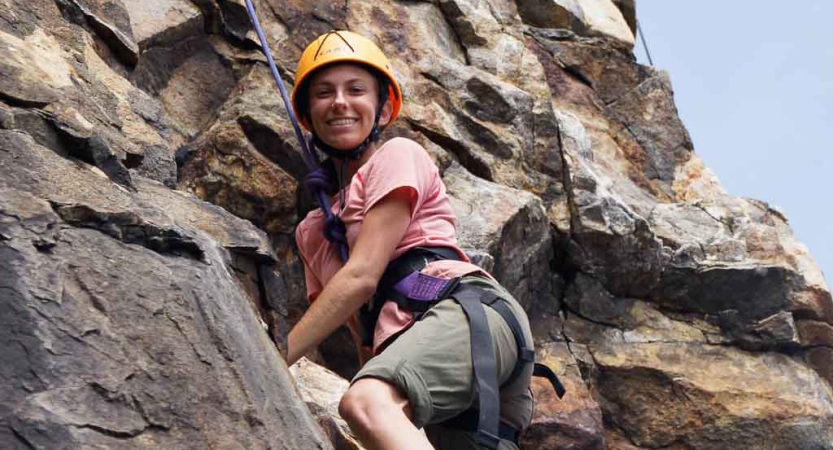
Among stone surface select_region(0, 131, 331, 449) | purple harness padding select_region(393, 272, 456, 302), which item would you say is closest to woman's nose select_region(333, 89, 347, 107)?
purple harness padding select_region(393, 272, 456, 302)

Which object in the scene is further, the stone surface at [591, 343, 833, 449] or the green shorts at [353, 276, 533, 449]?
the stone surface at [591, 343, 833, 449]

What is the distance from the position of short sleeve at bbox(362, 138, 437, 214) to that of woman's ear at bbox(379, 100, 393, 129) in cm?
78

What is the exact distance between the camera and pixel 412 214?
19.3 ft

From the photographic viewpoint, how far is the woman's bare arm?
221 inches

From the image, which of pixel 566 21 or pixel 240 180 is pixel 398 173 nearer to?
pixel 240 180

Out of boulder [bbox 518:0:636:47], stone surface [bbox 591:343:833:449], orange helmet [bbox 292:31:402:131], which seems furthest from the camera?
boulder [bbox 518:0:636:47]

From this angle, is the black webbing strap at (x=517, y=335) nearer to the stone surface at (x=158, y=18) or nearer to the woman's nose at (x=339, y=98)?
the woman's nose at (x=339, y=98)

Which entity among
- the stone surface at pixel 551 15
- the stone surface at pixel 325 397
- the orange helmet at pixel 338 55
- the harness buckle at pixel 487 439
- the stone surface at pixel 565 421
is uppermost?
the stone surface at pixel 551 15

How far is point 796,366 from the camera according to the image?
37.3ft

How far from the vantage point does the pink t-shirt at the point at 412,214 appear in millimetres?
5750

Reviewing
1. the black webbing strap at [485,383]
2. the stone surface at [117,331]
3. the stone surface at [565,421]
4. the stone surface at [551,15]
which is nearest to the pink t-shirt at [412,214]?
the black webbing strap at [485,383]

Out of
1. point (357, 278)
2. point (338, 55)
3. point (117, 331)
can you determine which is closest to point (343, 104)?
point (338, 55)

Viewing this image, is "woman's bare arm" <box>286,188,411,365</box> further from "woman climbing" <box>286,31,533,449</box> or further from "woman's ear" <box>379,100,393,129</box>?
"woman's ear" <box>379,100,393,129</box>

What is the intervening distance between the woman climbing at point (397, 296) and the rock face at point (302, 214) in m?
0.41
